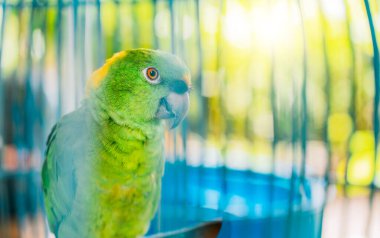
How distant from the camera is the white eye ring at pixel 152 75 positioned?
1.69 ft

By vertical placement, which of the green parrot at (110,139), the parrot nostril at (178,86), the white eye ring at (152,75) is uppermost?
the white eye ring at (152,75)

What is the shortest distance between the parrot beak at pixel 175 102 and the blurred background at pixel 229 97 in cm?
3

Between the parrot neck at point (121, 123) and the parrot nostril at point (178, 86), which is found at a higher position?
the parrot nostril at point (178, 86)

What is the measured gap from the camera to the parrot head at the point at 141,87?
20.2 inches

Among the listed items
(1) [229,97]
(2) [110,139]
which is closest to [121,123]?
(2) [110,139]

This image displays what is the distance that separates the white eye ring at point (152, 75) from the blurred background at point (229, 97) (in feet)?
0.16

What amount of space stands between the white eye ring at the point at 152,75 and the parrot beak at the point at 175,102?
0.06 feet

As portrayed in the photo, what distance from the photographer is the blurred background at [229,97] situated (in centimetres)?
56

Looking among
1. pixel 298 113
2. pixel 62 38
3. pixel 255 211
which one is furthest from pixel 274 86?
pixel 62 38

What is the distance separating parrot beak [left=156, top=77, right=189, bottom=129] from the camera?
1.72 ft

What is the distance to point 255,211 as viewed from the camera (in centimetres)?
59

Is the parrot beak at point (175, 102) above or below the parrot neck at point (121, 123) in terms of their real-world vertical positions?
above

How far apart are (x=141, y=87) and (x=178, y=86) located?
4 cm

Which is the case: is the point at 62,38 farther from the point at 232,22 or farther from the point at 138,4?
the point at 232,22
